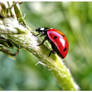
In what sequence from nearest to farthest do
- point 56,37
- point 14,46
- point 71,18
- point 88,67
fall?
point 14,46 < point 56,37 < point 88,67 < point 71,18

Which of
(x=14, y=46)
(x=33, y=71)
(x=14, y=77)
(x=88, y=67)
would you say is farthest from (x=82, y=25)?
(x=14, y=46)

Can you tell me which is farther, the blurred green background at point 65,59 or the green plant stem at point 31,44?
the blurred green background at point 65,59

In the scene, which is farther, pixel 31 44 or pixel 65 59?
pixel 65 59

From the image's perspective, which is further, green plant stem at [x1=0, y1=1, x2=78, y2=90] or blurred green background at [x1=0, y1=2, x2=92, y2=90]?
blurred green background at [x1=0, y1=2, x2=92, y2=90]

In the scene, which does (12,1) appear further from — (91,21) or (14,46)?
(91,21)

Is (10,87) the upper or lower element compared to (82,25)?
lower

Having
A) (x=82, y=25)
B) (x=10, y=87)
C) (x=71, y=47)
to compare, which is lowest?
(x=10, y=87)

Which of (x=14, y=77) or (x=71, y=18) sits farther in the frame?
(x=71, y=18)

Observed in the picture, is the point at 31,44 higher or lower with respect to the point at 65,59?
higher
